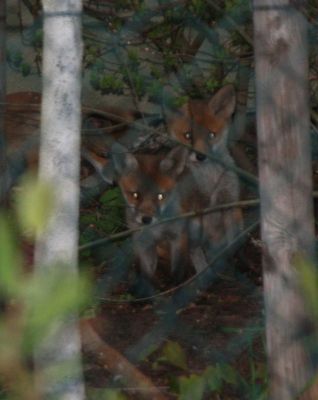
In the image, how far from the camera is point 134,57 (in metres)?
4.11

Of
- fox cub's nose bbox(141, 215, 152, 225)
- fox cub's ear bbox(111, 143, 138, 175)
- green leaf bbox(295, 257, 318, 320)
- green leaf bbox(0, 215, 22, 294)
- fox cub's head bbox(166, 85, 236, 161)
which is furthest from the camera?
fox cub's head bbox(166, 85, 236, 161)

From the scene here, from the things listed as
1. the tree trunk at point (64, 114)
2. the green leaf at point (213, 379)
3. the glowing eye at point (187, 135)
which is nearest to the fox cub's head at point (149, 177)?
the glowing eye at point (187, 135)

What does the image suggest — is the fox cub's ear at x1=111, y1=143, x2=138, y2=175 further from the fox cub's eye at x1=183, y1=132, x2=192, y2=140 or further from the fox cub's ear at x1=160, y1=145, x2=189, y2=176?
the fox cub's eye at x1=183, y1=132, x2=192, y2=140

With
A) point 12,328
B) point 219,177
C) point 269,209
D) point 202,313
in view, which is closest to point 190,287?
point 202,313

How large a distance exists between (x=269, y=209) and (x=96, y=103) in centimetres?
358

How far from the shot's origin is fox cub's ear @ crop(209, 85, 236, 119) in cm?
522

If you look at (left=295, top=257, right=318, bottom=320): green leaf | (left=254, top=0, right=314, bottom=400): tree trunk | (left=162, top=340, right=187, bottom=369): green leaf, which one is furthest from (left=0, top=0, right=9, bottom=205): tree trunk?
(left=295, top=257, right=318, bottom=320): green leaf

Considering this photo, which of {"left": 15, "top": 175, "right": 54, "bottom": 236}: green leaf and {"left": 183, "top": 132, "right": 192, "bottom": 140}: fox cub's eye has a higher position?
{"left": 183, "top": 132, "right": 192, "bottom": 140}: fox cub's eye

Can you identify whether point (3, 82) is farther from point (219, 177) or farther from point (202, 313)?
point (219, 177)

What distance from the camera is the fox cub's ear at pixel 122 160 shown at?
200 inches

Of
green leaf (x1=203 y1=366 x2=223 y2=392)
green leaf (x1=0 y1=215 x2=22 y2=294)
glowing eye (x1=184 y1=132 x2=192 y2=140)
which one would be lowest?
green leaf (x1=203 y1=366 x2=223 y2=392)

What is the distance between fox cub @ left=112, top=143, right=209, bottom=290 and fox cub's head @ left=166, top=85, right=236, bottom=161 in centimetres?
16

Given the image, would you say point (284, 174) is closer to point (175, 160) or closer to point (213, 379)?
point (213, 379)

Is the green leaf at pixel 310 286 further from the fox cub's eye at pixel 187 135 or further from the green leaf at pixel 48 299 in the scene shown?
the fox cub's eye at pixel 187 135
